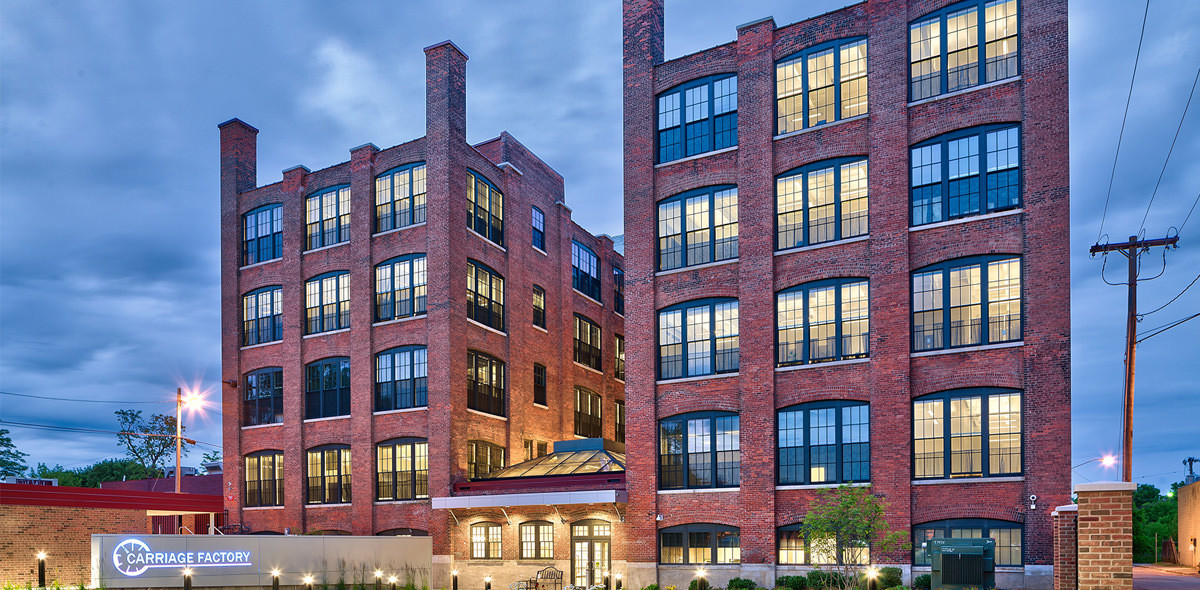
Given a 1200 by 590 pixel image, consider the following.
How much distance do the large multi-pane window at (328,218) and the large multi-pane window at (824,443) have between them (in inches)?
891

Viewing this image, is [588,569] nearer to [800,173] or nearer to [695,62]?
[800,173]

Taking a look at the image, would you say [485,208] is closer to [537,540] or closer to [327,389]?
[327,389]

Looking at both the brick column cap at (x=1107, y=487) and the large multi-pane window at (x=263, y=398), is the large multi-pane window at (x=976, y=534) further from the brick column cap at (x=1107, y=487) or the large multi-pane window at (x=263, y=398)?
the large multi-pane window at (x=263, y=398)

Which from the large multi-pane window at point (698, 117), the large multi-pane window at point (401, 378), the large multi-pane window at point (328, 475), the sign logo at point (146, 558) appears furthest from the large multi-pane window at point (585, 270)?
the sign logo at point (146, 558)

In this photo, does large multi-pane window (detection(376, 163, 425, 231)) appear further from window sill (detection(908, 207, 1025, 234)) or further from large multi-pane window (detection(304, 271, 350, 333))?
window sill (detection(908, 207, 1025, 234))

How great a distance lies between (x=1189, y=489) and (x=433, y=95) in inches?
1728

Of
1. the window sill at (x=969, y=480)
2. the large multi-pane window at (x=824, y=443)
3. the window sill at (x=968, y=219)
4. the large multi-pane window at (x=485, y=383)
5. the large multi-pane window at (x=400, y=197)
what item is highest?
the large multi-pane window at (x=400, y=197)

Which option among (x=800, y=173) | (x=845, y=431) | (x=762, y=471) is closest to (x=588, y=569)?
(x=762, y=471)

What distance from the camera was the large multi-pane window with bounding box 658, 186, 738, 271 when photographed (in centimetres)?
3434

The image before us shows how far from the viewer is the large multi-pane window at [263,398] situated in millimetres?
44812

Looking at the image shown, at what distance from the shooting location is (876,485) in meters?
30.1

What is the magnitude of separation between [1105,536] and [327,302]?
3744 centimetres

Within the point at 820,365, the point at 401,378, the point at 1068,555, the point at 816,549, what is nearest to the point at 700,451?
the point at 820,365

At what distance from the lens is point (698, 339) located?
34.4 m
